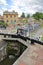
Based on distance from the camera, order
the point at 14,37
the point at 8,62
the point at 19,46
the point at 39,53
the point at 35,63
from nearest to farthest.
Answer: the point at 35,63 < the point at 39,53 < the point at 8,62 < the point at 19,46 < the point at 14,37

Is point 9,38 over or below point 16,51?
over

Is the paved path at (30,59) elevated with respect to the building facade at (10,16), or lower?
elevated

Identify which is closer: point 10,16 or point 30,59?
point 30,59

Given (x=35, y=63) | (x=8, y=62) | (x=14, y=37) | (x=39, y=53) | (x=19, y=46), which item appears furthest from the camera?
(x=14, y=37)

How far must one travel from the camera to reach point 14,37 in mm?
9484

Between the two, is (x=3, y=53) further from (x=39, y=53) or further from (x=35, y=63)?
(x=35, y=63)

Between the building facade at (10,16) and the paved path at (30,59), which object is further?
the building facade at (10,16)

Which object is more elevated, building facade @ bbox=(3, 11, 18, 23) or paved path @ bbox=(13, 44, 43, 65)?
paved path @ bbox=(13, 44, 43, 65)

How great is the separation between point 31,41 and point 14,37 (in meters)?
2.03

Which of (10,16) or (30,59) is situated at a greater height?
(30,59)

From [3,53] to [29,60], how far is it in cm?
304

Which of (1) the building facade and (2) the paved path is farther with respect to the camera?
(1) the building facade

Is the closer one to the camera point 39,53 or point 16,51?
point 39,53

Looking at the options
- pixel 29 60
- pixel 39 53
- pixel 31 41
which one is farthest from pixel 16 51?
pixel 29 60
